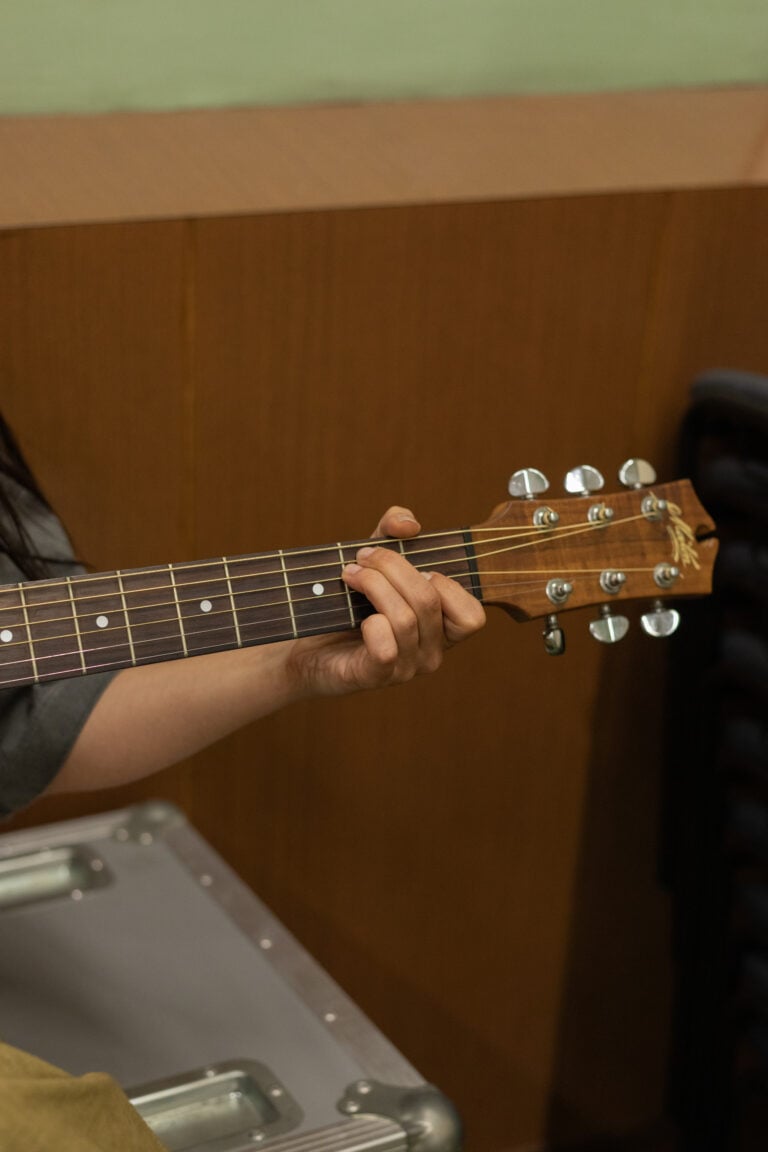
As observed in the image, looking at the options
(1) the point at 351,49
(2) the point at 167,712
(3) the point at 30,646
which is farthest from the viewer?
(1) the point at 351,49

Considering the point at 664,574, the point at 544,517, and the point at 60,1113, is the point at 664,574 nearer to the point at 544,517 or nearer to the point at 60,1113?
the point at 544,517

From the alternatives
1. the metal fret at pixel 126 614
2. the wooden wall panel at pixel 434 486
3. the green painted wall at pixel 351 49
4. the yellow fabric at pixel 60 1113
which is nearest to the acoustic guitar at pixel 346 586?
the metal fret at pixel 126 614

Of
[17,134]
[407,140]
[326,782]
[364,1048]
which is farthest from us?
[326,782]

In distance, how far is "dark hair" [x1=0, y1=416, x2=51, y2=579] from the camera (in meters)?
1.11

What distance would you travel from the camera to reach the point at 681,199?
141cm

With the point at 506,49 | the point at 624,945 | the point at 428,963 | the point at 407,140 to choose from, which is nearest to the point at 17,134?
the point at 407,140

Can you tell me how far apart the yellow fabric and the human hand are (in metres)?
0.32

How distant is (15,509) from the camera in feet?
3.75

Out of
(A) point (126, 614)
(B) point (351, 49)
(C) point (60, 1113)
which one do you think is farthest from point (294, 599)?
(B) point (351, 49)

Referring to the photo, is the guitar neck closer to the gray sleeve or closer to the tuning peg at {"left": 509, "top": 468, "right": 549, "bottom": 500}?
the tuning peg at {"left": 509, "top": 468, "right": 549, "bottom": 500}

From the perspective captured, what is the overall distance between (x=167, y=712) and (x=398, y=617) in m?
0.26

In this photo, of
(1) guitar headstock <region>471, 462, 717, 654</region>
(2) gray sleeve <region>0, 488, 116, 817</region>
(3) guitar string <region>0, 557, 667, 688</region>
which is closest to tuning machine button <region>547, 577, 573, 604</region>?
(1) guitar headstock <region>471, 462, 717, 654</region>

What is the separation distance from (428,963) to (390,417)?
2.01 ft

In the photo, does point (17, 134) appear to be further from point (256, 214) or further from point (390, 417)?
point (390, 417)
